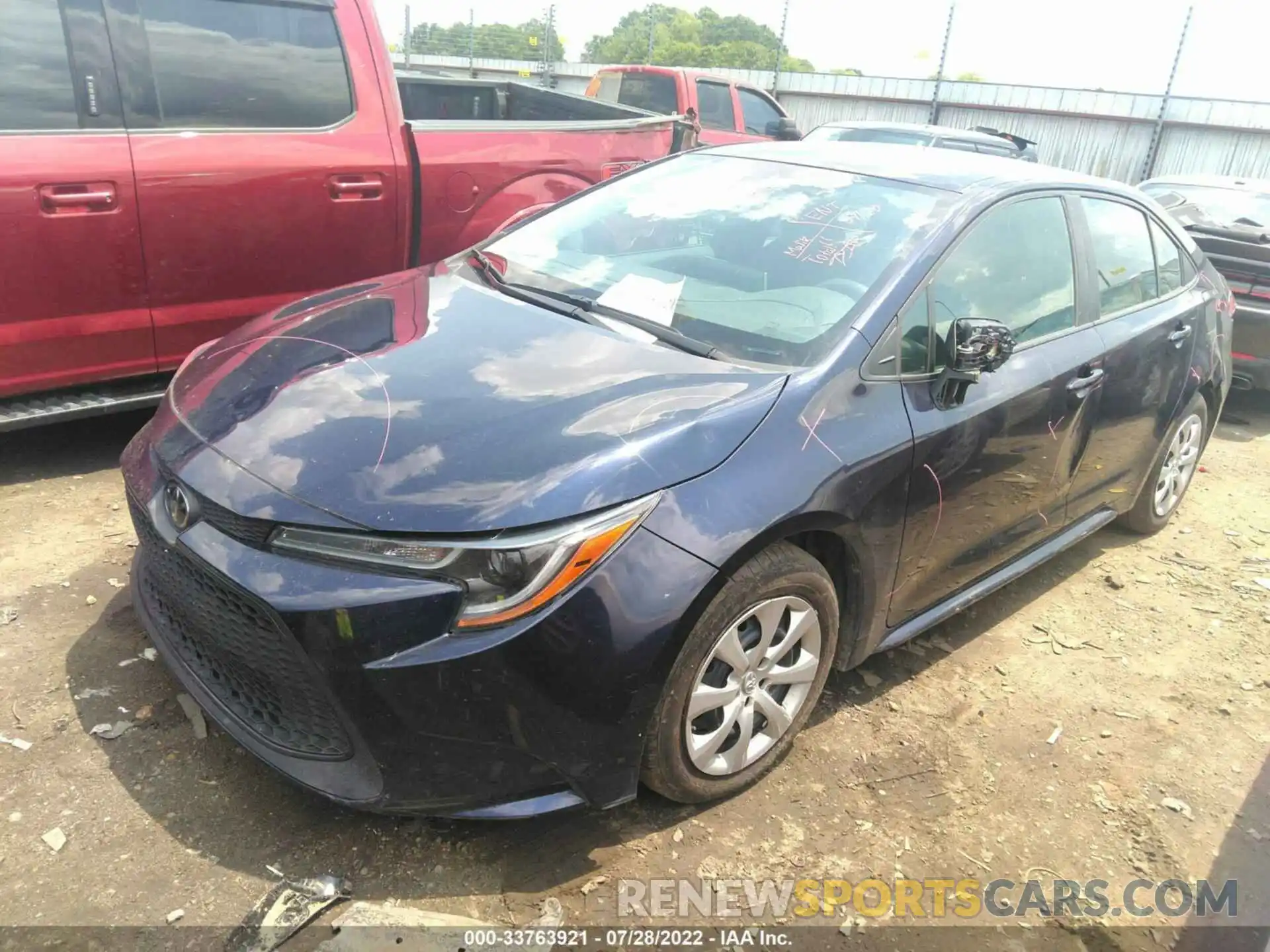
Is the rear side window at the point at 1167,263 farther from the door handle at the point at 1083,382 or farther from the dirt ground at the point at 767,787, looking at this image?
the dirt ground at the point at 767,787

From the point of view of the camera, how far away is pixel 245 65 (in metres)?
4.00

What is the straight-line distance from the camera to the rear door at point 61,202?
11.2ft

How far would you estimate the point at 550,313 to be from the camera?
290 cm

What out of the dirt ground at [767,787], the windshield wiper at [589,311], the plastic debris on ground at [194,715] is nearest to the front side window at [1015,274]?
the windshield wiper at [589,311]

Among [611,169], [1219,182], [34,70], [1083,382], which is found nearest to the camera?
[1083,382]

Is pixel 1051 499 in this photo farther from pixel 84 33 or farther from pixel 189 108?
pixel 84 33

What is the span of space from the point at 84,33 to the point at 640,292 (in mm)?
2451

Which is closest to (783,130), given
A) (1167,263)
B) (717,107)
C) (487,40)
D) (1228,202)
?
(717,107)

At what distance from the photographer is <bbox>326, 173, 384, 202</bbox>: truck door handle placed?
164 inches

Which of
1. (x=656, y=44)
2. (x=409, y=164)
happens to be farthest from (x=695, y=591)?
(x=656, y=44)

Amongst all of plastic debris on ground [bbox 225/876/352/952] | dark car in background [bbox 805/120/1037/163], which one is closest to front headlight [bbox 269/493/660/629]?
plastic debris on ground [bbox 225/876/352/952]

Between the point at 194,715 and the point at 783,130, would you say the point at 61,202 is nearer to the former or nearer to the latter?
the point at 194,715

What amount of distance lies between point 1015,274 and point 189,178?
317 cm

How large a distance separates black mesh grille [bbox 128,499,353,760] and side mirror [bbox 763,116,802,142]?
993 cm
